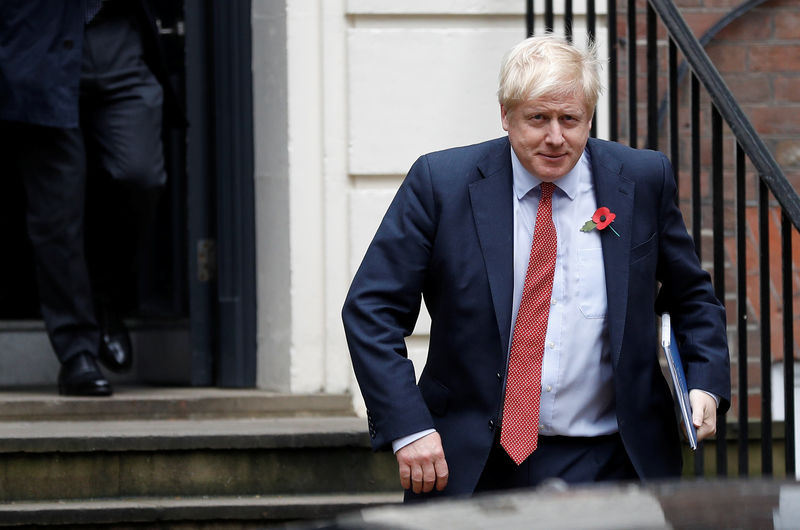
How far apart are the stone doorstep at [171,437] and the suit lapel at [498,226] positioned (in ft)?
5.39

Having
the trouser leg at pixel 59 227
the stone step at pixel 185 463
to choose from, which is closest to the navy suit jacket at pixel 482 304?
the stone step at pixel 185 463

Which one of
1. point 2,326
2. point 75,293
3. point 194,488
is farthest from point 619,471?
point 2,326

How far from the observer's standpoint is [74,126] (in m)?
4.95

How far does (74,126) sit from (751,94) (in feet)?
8.02

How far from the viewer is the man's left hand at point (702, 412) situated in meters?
3.07

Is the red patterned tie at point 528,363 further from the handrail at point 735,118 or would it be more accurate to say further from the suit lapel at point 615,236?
the handrail at point 735,118

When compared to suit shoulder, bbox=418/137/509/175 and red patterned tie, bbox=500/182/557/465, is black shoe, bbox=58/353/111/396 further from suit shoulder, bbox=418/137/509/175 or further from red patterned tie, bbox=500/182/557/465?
red patterned tie, bbox=500/182/557/465

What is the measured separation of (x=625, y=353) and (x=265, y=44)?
2.62m

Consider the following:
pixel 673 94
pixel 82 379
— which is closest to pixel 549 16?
pixel 673 94

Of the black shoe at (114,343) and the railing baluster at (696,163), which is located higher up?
the railing baluster at (696,163)

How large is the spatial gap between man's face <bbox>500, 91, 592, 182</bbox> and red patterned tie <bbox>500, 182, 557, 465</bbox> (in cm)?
19

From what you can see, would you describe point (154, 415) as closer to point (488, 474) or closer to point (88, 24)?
point (88, 24)

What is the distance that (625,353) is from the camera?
121 inches

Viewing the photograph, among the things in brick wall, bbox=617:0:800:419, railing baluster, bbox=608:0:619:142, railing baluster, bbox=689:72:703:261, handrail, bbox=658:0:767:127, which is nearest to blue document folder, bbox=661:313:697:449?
railing baluster, bbox=689:72:703:261
